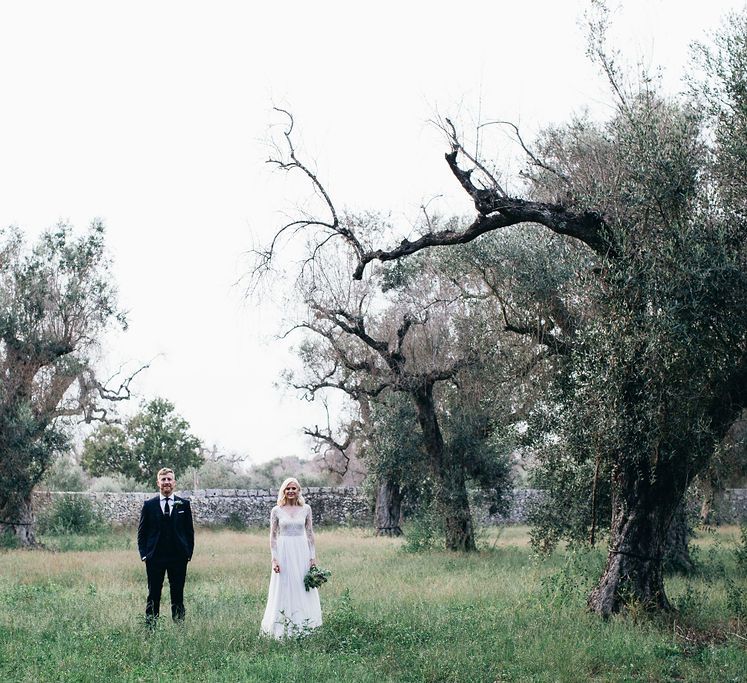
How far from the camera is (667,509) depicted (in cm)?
1293

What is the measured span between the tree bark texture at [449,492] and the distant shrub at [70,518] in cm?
1437

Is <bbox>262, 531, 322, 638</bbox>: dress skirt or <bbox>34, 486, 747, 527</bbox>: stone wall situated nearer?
<bbox>262, 531, 322, 638</bbox>: dress skirt

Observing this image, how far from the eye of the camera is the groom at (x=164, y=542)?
1251cm

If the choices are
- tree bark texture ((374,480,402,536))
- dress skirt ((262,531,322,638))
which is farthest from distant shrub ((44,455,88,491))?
dress skirt ((262,531,322,638))

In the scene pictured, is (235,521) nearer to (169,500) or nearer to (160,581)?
(160,581)

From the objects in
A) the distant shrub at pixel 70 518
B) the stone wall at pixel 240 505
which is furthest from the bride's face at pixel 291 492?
the stone wall at pixel 240 505

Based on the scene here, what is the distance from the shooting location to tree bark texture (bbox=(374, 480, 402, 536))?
35469 mm

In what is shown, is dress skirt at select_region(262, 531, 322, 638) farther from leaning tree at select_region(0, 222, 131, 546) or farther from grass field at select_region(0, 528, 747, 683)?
leaning tree at select_region(0, 222, 131, 546)

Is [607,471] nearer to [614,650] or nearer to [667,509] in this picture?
[667,509]

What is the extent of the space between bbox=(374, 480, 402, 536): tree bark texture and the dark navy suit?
906 inches

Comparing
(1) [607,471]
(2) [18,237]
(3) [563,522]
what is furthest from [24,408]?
(1) [607,471]

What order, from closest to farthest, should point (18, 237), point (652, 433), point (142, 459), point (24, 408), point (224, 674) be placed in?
1. point (224, 674)
2. point (652, 433)
3. point (24, 408)
4. point (18, 237)
5. point (142, 459)

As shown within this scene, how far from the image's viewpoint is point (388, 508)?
117ft

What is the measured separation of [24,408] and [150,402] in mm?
17270
